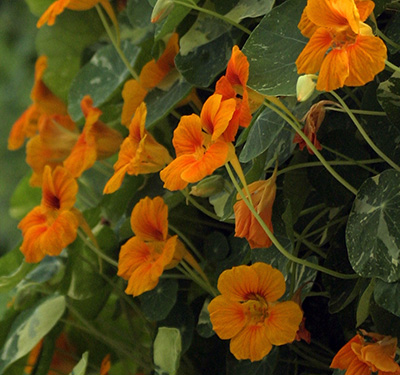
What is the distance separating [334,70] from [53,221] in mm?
427

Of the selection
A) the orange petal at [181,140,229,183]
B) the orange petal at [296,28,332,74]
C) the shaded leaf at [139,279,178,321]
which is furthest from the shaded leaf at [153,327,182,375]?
the orange petal at [296,28,332,74]

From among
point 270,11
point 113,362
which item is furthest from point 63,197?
point 113,362

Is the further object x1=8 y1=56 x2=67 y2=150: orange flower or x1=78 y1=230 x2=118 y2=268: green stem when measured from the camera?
x1=8 y1=56 x2=67 y2=150: orange flower

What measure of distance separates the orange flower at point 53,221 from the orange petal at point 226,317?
0.21 meters

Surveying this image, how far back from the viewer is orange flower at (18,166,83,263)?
29.4 inches

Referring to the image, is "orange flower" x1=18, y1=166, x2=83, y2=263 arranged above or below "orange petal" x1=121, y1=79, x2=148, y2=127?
below

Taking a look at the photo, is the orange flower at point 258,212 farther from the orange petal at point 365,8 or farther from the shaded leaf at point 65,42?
the shaded leaf at point 65,42

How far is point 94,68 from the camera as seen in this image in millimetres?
988

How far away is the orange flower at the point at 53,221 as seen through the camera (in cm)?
75

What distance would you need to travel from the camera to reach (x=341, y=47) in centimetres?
51

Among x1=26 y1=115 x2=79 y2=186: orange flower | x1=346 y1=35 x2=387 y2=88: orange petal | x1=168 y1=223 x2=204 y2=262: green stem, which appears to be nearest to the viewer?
x1=346 y1=35 x2=387 y2=88: orange petal

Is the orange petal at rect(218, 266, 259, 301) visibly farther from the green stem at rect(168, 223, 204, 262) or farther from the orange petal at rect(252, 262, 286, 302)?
the green stem at rect(168, 223, 204, 262)

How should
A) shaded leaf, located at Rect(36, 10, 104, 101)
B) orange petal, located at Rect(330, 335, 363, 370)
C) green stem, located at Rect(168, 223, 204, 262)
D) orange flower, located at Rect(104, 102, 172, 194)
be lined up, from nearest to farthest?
orange petal, located at Rect(330, 335, 363, 370) → orange flower, located at Rect(104, 102, 172, 194) → green stem, located at Rect(168, 223, 204, 262) → shaded leaf, located at Rect(36, 10, 104, 101)

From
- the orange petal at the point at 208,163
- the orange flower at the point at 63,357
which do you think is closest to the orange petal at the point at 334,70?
the orange petal at the point at 208,163
